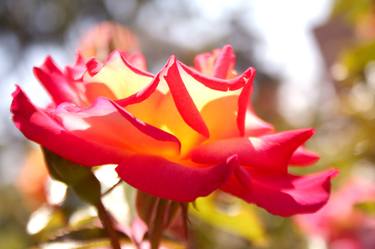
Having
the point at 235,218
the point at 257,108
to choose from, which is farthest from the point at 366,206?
the point at 257,108

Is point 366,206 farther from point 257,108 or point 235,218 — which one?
point 257,108

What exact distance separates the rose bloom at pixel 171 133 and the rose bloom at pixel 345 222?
61 centimetres

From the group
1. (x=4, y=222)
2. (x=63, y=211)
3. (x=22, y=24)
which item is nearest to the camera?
(x=63, y=211)

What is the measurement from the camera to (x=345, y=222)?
3.68ft

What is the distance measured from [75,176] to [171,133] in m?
0.07

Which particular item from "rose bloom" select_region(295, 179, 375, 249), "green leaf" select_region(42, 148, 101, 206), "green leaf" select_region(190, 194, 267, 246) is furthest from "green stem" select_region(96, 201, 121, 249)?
"rose bloom" select_region(295, 179, 375, 249)

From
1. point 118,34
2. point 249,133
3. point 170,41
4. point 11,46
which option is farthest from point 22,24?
point 249,133

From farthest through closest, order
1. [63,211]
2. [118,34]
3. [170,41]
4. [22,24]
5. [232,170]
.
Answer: [22,24] → [170,41] → [118,34] → [63,211] → [232,170]

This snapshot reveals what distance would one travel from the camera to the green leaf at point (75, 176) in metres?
0.46

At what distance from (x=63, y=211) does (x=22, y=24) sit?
553 cm

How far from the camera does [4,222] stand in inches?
112

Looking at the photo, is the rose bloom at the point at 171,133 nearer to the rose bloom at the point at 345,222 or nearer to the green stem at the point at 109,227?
the green stem at the point at 109,227

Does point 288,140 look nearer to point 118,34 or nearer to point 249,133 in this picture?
point 249,133

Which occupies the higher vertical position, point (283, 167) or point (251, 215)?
point (283, 167)
